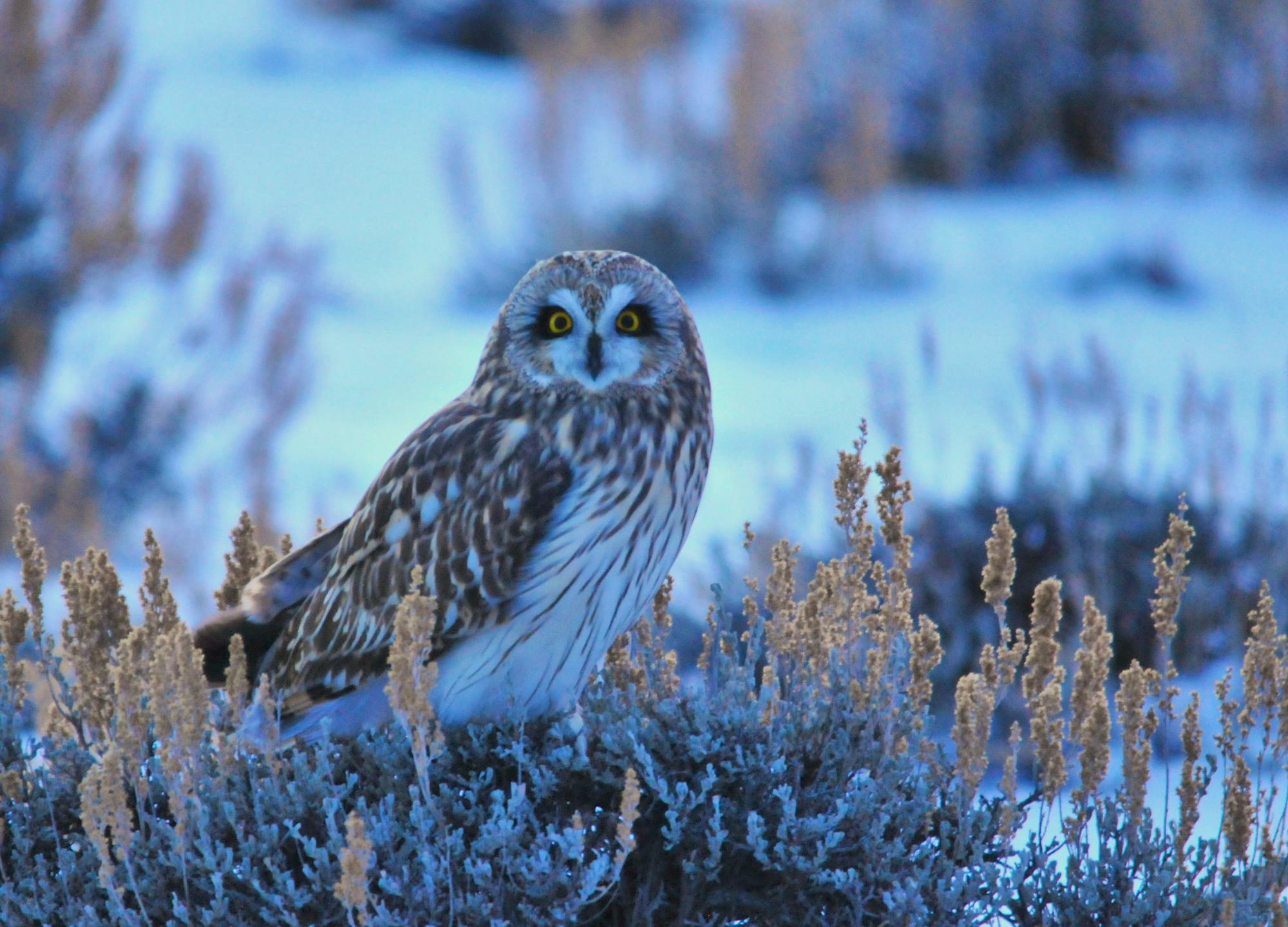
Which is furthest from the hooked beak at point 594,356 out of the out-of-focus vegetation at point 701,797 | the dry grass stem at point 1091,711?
the dry grass stem at point 1091,711

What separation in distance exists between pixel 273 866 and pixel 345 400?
677cm

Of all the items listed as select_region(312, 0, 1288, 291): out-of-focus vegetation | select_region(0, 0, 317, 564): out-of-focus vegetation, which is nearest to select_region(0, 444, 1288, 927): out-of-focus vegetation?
select_region(0, 0, 317, 564): out-of-focus vegetation

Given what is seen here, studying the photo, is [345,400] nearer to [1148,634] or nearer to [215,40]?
[1148,634]

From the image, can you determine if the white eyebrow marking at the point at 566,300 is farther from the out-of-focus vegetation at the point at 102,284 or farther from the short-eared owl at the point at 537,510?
the out-of-focus vegetation at the point at 102,284

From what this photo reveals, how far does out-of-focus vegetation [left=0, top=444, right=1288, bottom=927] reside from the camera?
7.23 feet

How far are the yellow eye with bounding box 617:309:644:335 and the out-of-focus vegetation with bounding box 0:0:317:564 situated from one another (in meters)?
3.92

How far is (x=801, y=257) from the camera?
951cm

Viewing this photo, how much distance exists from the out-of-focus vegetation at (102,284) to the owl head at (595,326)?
384 centimetres

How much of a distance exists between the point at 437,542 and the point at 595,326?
445 mm

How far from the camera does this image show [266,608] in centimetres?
302

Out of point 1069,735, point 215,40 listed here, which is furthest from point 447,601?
point 215,40

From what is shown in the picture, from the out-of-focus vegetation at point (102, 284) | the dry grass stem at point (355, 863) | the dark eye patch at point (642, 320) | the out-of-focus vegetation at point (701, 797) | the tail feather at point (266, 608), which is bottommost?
the dry grass stem at point (355, 863)

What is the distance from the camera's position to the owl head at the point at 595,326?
279 centimetres

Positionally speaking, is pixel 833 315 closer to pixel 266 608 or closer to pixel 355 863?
pixel 266 608
